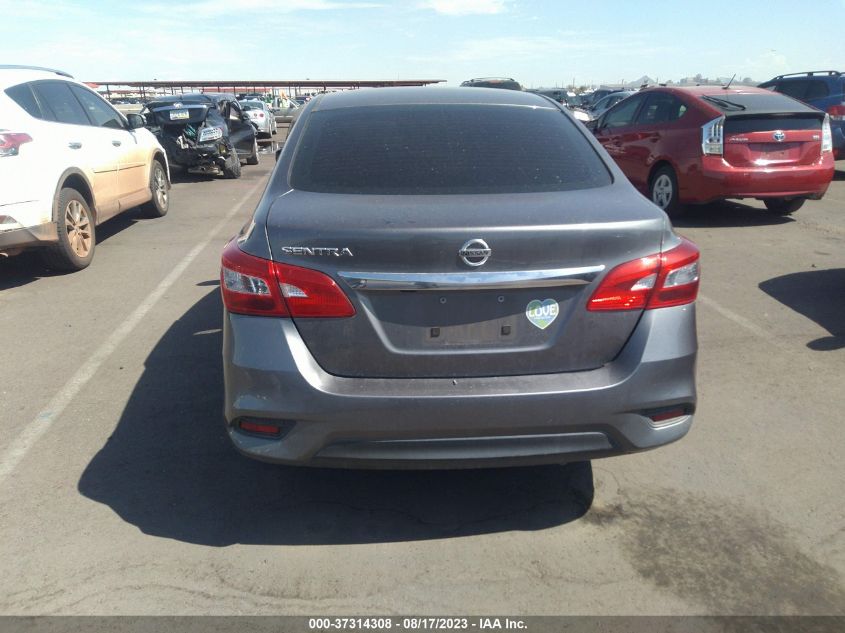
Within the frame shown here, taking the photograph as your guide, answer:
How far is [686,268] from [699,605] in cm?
124

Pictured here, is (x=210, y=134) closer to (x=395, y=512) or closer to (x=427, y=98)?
(x=427, y=98)

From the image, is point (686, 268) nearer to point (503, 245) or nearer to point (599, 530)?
point (503, 245)

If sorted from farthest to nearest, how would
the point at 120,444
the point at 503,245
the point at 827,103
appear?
the point at 827,103 < the point at 120,444 < the point at 503,245

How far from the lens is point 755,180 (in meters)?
8.48

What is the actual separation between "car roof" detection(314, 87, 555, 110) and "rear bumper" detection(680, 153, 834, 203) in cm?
516

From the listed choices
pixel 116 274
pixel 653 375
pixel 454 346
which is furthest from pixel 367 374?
pixel 116 274

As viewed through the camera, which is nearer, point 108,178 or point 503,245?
point 503,245

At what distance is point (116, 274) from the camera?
23.3 ft

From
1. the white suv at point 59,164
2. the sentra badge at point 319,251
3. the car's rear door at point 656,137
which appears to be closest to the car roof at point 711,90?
the car's rear door at point 656,137

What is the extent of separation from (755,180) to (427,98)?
5.97 metres

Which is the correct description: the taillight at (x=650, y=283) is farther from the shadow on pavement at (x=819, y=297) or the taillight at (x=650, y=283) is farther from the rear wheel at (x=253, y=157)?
the rear wheel at (x=253, y=157)

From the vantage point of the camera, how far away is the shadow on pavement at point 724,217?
9.19 m

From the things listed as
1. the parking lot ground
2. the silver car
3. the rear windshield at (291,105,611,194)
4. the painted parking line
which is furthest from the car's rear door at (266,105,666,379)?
the silver car

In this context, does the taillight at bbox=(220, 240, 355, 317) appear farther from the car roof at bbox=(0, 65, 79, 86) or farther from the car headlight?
the car headlight
